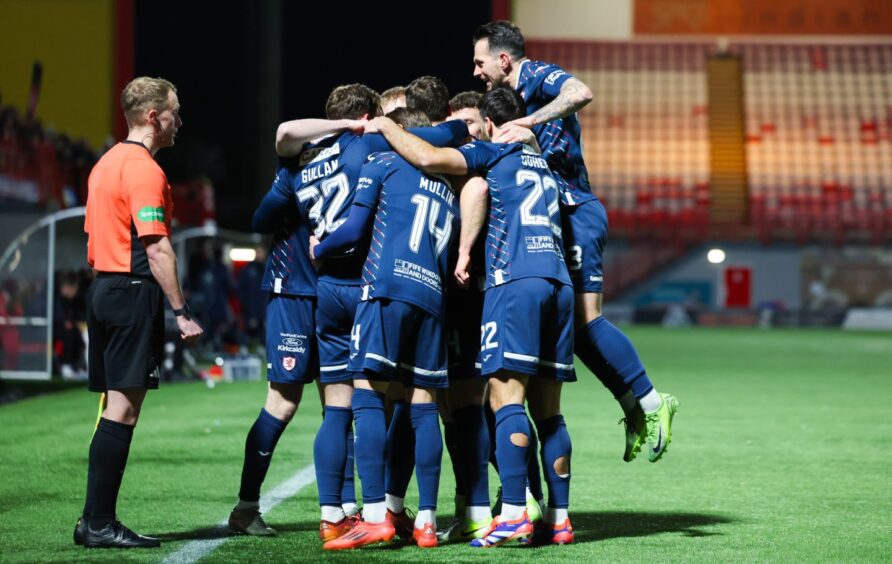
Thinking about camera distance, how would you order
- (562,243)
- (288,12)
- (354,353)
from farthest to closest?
1. (288,12)
2. (562,243)
3. (354,353)

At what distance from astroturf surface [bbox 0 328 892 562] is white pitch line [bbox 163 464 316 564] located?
49mm

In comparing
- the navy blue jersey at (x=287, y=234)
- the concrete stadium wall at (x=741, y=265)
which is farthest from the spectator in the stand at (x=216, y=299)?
the concrete stadium wall at (x=741, y=265)

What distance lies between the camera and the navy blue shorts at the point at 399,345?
5043mm

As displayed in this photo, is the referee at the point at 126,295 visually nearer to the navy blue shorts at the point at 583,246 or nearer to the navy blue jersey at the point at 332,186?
the navy blue jersey at the point at 332,186

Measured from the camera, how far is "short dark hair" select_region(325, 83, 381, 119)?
18.1 ft

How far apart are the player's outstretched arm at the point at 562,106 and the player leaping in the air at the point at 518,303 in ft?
0.35

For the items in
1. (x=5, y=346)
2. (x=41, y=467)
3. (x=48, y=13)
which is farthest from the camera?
(x=48, y=13)

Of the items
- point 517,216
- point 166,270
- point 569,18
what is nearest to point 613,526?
point 517,216

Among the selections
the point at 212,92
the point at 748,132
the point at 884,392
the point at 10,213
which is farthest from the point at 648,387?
the point at 748,132

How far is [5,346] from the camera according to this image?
1318cm

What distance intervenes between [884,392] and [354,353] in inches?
387

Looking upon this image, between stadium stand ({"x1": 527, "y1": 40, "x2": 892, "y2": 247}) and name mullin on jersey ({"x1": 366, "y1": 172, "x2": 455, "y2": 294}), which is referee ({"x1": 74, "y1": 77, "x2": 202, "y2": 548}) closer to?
name mullin on jersey ({"x1": 366, "y1": 172, "x2": 455, "y2": 294})

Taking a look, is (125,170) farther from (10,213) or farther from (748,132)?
(748,132)

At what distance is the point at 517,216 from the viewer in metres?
5.27
